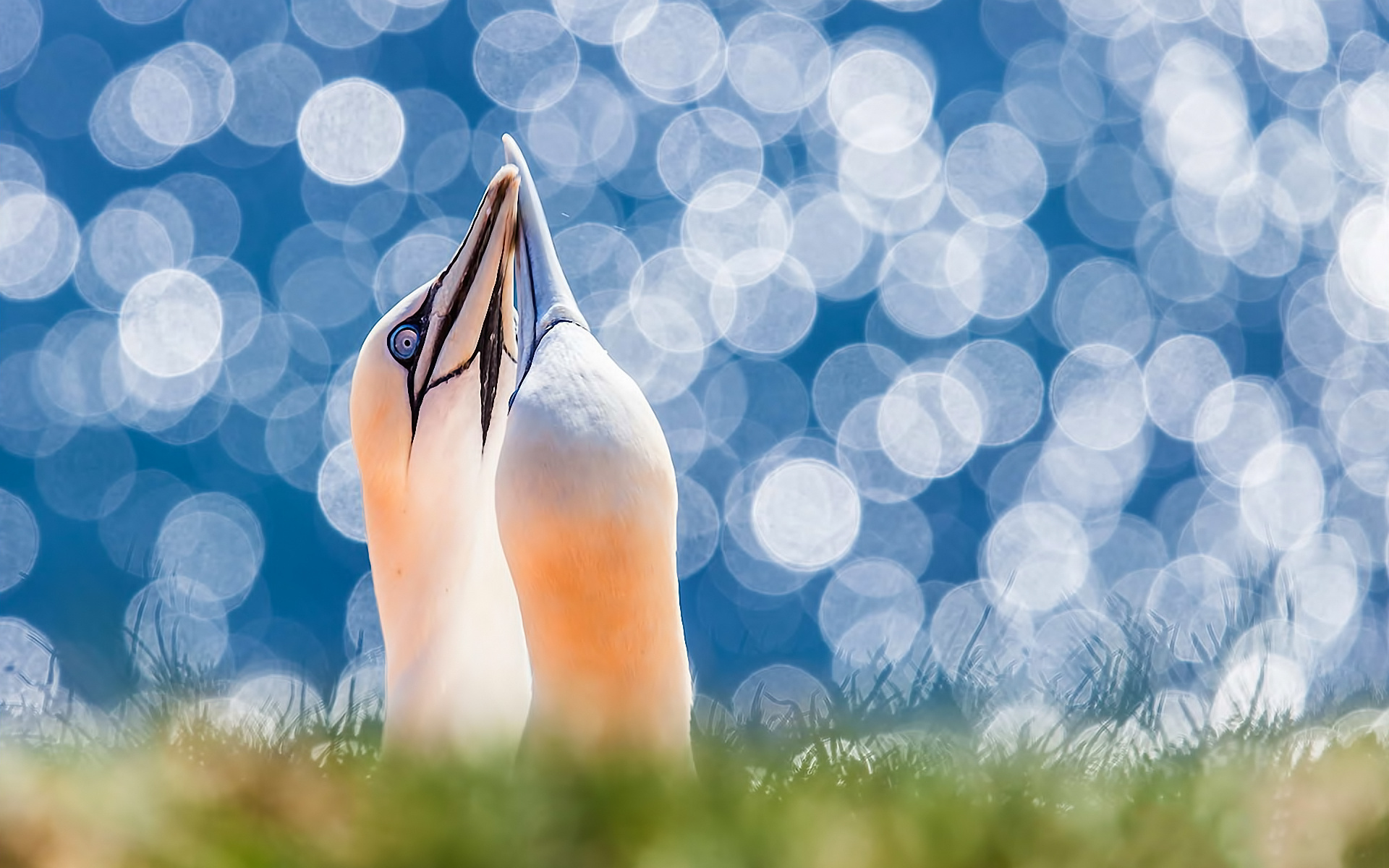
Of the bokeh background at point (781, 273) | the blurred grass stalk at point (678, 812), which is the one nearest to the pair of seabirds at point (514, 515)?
the blurred grass stalk at point (678, 812)

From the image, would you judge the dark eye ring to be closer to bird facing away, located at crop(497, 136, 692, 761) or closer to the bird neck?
the bird neck

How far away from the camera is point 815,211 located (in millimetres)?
27797

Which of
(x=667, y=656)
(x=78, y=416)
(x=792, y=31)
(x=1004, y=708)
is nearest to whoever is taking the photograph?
(x=1004, y=708)

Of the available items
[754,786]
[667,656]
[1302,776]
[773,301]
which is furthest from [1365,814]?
[773,301]

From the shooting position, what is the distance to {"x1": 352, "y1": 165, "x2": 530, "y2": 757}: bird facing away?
4297mm

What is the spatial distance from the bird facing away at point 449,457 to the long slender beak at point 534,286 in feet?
0.32

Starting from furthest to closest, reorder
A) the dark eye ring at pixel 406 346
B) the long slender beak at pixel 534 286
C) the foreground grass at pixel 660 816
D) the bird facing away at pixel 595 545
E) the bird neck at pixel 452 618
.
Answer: the dark eye ring at pixel 406 346
the bird neck at pixel 452 618
the long slender beak at pixel 534 286
the bird facing away at pixel 595 545
the foreground grass at pixel 660 816

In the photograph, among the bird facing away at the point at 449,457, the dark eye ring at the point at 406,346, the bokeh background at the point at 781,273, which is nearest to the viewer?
the bird facing away at the point at 449,457

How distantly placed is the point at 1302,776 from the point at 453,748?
1.15m

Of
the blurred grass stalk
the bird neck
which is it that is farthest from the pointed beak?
the blurred grass stalk

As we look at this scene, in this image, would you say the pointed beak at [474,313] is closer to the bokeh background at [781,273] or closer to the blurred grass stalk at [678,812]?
the blurred grass stalk at [678,812]

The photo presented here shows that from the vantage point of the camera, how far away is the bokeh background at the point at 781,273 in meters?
23.2

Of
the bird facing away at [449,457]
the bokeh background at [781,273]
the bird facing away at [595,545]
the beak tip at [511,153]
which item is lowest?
the bird facing away at [595,545]

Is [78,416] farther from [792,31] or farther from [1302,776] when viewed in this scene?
[1302,776]
